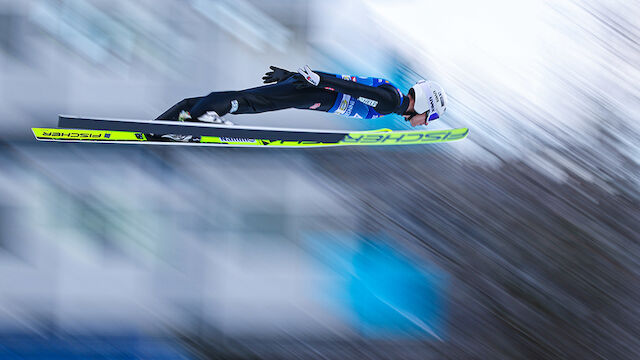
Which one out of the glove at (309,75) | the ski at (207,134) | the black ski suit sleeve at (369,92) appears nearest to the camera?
the ski at (207,134)

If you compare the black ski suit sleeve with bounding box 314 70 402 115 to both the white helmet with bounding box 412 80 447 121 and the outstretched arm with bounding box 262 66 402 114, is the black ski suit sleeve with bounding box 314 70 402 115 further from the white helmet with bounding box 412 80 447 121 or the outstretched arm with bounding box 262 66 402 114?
the white helmet with bounding box 412 80 447 121

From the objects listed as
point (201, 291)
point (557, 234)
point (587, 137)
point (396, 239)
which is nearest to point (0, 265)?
point (201, 291)

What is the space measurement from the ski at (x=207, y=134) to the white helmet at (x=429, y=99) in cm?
21

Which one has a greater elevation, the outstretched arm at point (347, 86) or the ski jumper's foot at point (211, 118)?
the outstretched arm at point (347, 86)

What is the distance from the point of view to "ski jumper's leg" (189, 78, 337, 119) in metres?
4.07

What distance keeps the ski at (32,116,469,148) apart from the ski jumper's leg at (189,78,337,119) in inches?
8.4

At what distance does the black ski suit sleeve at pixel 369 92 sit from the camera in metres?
4.18

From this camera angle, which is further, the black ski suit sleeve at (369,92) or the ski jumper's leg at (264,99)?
the black ski suit sleeve at (369,92)

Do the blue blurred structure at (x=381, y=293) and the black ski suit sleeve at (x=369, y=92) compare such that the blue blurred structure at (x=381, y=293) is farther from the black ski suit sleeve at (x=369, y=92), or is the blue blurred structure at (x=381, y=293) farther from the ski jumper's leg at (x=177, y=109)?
the ski jumper's leg at (x=177, y=109)

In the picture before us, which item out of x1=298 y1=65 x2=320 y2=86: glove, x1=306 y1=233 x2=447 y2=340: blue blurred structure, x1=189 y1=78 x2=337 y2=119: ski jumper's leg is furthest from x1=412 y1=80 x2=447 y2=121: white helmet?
x1=306 y1=233 x2=447 y2=340: blue blurred structure

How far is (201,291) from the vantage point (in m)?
7.26

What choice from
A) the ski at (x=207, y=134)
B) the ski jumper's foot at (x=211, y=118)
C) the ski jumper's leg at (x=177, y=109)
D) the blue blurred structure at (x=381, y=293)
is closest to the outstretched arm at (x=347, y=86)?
the ski at (x=207, y=134)

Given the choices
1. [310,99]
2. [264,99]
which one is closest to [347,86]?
[310,99]

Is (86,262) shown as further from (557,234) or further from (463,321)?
(557,234)
